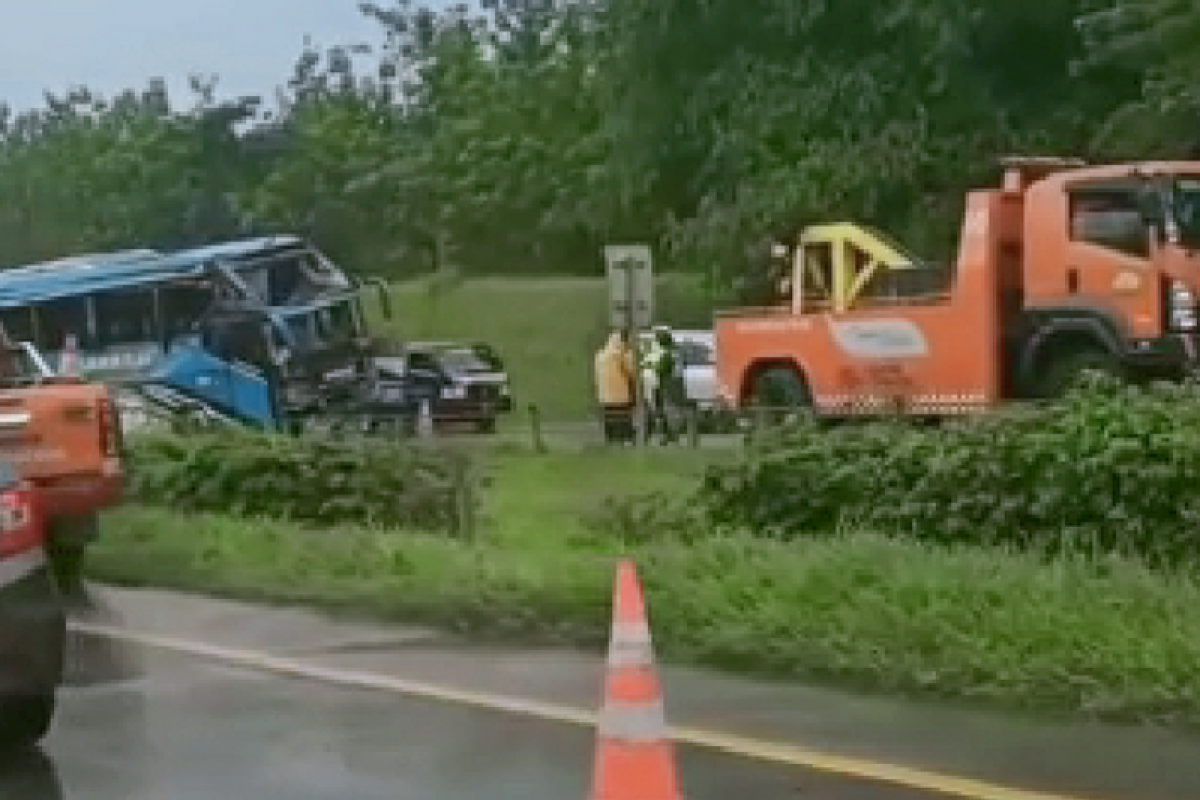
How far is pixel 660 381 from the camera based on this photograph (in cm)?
2867

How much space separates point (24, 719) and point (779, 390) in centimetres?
1780

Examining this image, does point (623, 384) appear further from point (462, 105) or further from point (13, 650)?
point (462, 105)

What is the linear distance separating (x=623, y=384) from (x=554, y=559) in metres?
15.9

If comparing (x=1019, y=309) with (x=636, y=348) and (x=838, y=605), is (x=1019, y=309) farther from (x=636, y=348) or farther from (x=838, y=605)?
(x=838, y=605)

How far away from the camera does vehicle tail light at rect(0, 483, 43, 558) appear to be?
8.68 m

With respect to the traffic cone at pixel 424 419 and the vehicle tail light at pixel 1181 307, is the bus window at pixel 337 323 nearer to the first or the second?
the traffic cone at pixel 424 419

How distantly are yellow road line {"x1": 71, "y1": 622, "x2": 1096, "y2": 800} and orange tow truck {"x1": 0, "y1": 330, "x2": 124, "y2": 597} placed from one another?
154 centimetres

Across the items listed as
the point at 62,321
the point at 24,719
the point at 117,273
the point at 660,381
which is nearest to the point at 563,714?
the point at 24,719

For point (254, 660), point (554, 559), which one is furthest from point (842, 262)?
point (254, 660)

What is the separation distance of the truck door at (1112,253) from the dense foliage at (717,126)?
8197mm

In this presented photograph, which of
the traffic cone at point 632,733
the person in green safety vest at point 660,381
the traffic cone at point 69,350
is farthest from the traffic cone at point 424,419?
the traffic cone at point 632,733

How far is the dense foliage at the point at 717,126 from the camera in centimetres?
3716

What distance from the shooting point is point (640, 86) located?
41281mm

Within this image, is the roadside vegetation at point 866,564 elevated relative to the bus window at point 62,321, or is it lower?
lower
